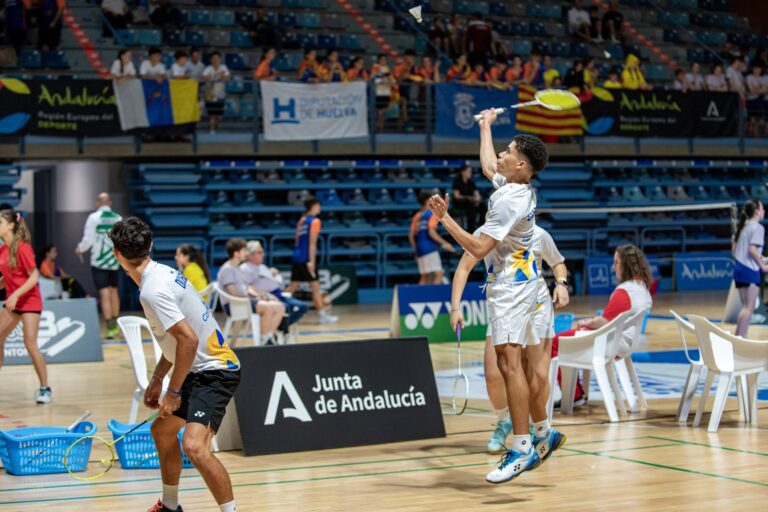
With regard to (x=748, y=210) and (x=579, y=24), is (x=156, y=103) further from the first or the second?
(x=579, y=24)

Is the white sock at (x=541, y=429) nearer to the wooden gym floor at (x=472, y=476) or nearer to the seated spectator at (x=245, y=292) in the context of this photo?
the wooden gym floor at (x=472, y=476)

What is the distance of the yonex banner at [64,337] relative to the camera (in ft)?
47.4

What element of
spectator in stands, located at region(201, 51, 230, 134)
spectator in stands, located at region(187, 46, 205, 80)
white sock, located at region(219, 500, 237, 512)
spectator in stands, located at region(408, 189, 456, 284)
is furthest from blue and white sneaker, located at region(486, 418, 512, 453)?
spectator in stands, located at region(187, 46, 205, 80)

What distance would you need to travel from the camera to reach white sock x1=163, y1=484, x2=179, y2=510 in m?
5.91

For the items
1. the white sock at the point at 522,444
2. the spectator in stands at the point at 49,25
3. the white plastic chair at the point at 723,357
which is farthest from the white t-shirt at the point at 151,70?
the white sock at the point at 522,444

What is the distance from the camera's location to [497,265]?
721cm

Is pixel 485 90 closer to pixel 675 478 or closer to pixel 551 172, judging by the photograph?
pixel 551 172

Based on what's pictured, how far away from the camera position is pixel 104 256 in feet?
56.5

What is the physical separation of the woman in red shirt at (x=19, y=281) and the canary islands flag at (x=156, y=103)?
9815 mm

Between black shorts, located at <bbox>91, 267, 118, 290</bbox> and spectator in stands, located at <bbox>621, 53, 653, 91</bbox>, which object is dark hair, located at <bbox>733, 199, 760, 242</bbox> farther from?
spectator in stands, located at <bbox>621, 53, 653, 91</bbox>

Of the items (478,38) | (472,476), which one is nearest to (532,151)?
(472,476)

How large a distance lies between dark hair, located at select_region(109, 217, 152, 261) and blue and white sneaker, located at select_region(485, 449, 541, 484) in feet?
8.63

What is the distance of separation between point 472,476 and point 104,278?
10.9m

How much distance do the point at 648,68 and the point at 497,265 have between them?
22.2m
